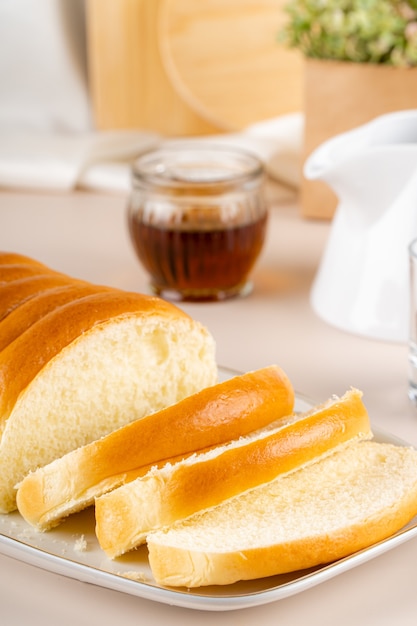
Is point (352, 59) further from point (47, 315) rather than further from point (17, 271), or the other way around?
point (47, 315)

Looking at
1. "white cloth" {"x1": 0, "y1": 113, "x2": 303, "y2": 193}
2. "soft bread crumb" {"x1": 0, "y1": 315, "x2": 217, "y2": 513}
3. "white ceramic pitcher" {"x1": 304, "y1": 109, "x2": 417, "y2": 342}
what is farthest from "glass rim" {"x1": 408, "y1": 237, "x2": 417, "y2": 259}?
"white cloth" {"x1": 0, "y1": 113, "x2": 303, "y2": 193}

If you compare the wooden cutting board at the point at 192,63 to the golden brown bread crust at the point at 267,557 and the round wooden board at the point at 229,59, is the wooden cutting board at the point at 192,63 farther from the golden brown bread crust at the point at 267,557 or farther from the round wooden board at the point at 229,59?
the golden brown bread crust at the point at 267,557

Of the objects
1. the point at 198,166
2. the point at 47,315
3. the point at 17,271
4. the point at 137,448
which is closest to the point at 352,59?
the point at 198,166

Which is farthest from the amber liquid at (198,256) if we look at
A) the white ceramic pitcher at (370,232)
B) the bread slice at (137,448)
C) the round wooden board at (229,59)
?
the round wooden board at (229,59)

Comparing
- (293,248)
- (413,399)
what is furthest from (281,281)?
(413,399)

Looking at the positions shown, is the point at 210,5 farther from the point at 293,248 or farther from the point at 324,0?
the point at 293,248

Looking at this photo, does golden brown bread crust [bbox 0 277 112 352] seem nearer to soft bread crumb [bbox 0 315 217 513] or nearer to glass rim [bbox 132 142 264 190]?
soft bread crumb [bbox 0 315 217 513]
